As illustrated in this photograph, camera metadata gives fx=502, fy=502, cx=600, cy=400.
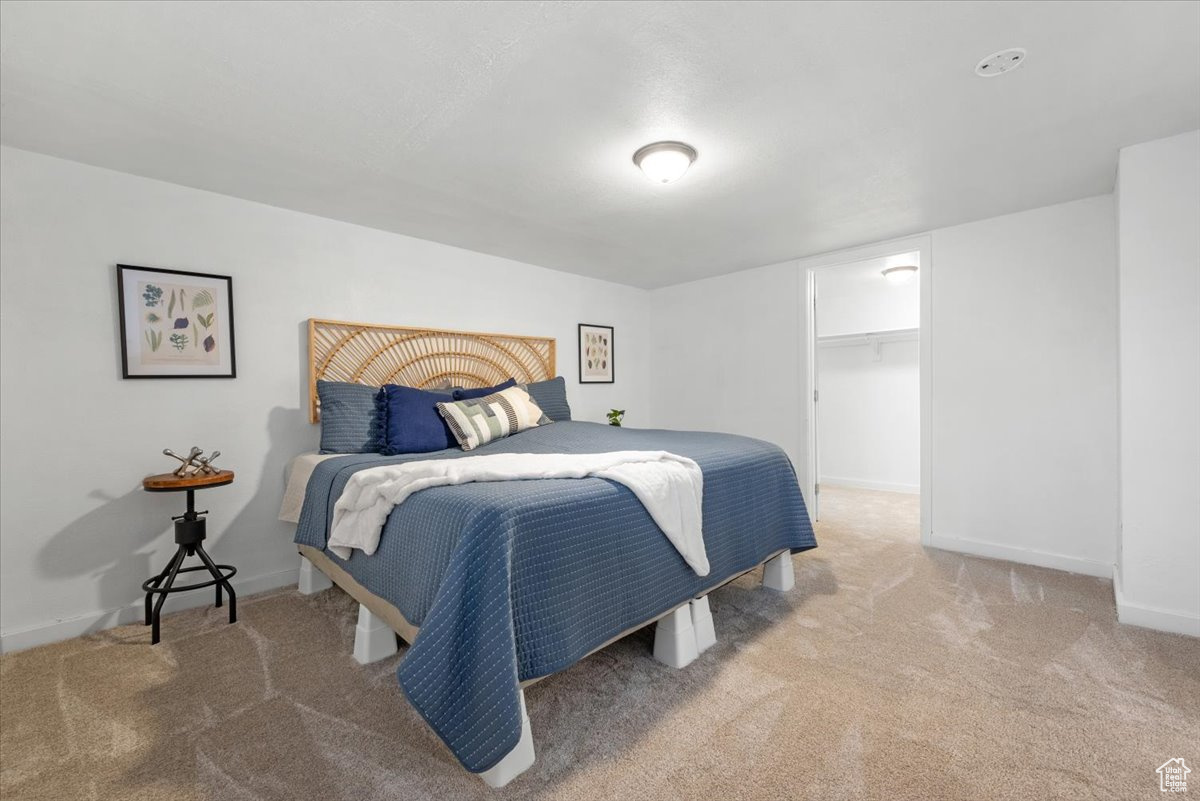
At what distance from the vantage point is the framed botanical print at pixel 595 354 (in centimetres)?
481

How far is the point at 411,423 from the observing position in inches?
112

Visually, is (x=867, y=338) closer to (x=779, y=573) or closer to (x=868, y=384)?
(x=868, y=384)

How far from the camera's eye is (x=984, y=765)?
1460 millimetres

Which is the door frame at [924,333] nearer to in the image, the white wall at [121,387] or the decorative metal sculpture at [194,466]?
the white wall at [121,387]

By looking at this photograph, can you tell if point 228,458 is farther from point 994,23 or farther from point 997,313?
point 997,313

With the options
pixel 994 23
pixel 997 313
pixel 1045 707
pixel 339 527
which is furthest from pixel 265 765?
pixel 997 313

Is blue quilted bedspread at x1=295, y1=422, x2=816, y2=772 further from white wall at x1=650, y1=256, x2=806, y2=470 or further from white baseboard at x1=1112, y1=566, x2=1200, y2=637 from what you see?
white wall at x1=650, y1=256, x2=806, y2=470

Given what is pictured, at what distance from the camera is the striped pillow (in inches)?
115

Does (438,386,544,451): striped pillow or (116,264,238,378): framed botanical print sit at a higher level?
(116,264,238,378): framed botanical print

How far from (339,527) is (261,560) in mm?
1350

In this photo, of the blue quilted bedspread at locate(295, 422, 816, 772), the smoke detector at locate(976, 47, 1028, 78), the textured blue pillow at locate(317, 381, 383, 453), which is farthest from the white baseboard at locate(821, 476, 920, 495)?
the textured blue pillow at locate(317, 381, 383, 453)

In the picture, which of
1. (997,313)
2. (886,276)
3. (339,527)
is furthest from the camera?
(886,276)

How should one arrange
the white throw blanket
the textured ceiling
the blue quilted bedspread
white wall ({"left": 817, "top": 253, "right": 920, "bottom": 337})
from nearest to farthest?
1. the blue quilted bedspread
2. the textured ceiling
3. the white throw blanket
4. white wall ({"left": 817, "top": 253, "right": 920, "bottom": 337})

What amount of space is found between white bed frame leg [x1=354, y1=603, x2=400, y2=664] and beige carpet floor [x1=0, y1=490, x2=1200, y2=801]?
66 millimetres
